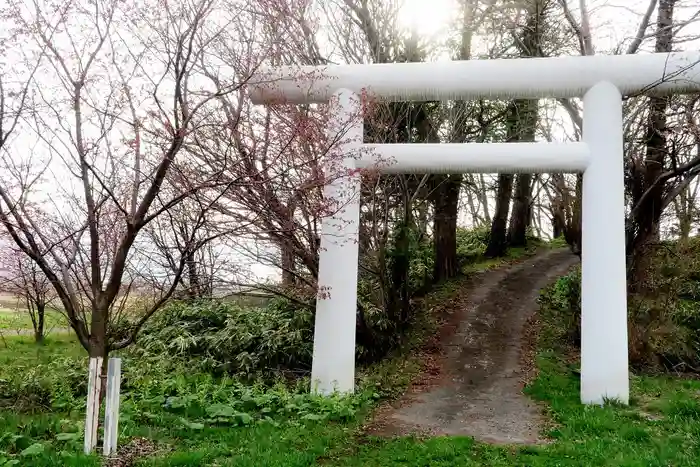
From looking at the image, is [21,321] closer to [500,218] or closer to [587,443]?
[587,443]

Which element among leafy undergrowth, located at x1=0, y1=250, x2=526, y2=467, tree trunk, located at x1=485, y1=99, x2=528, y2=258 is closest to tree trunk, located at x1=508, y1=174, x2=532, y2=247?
tree trunk, located at x1=485, y1=99, x2=528, y2=258

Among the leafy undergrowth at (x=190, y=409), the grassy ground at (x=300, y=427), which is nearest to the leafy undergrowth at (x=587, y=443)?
the grassy ground at (x=300, y=427)

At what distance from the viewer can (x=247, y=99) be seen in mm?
7043

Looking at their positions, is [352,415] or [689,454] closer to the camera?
[689,454]

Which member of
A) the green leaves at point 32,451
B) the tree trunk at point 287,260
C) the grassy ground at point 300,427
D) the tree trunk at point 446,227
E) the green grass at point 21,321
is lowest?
the grassy ground at point 300,427

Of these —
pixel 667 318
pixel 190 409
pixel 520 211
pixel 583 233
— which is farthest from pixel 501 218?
pixel 190 409

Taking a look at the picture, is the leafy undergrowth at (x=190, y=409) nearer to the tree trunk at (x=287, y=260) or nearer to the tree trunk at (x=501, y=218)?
the tree trunk at (x=287, y=260)

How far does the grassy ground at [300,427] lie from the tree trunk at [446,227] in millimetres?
4815

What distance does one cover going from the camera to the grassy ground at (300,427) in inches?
190

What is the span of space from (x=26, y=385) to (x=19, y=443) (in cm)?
298

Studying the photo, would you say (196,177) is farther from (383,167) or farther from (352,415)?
(352,415)

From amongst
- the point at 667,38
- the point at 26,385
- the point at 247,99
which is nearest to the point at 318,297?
the point at 247,99

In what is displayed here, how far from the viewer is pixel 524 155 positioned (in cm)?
709

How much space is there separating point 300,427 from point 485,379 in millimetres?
3621
